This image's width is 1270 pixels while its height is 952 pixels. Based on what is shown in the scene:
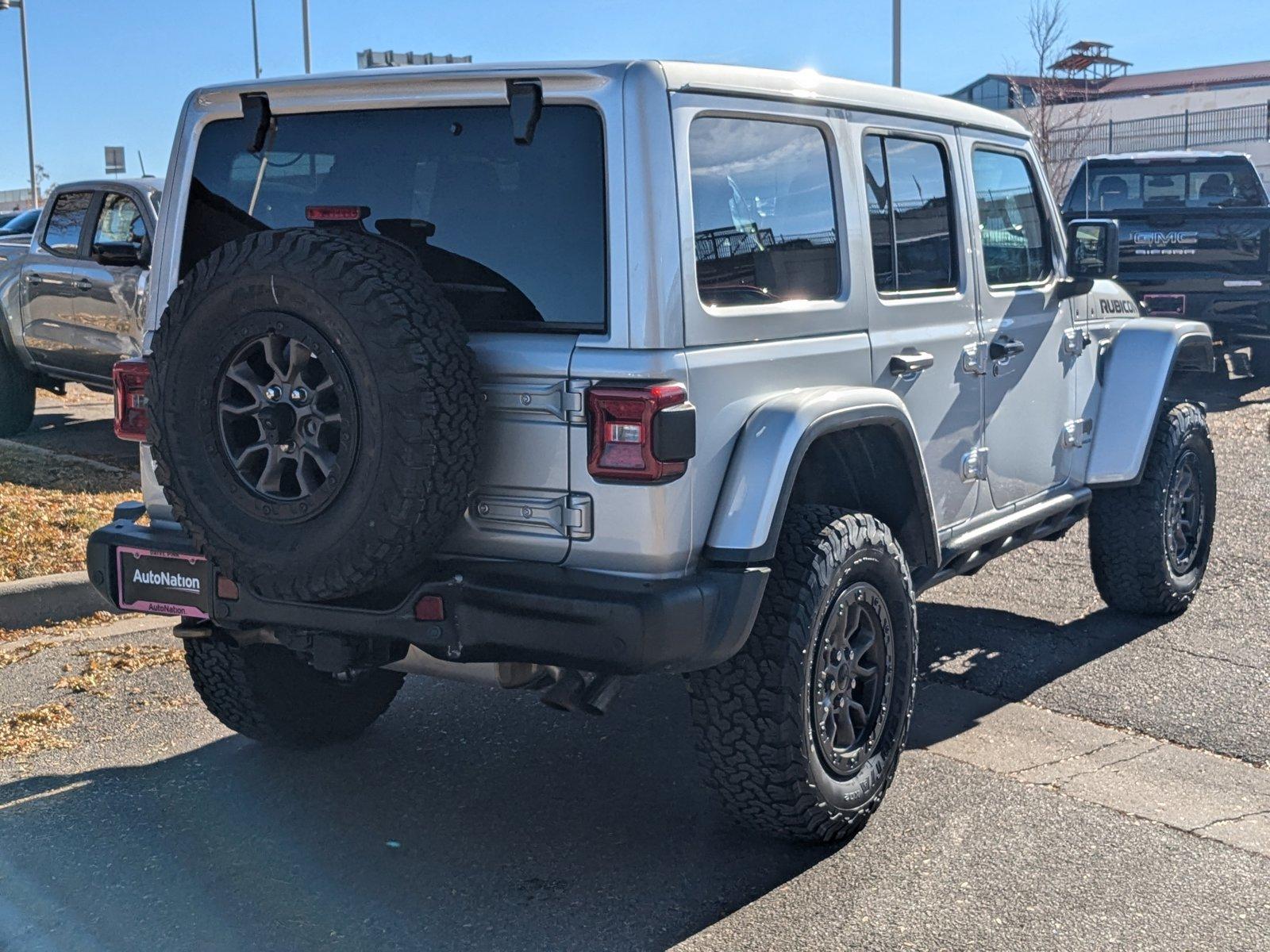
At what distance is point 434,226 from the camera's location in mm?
3742

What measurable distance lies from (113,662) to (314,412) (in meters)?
2.67

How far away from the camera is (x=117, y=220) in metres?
9.77

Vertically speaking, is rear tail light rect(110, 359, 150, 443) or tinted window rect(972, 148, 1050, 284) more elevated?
tinted window rect(972, 148, 1050, 284)

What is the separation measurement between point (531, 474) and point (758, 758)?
3.06 feet

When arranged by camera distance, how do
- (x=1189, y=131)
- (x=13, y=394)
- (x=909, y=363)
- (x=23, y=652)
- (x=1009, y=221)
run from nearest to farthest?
1. (x=909, y=363)
2. (x=1009, y=221)
3. (x=23, y=652)
4. (x=13, y=394)
5. (x=1189, y=131)

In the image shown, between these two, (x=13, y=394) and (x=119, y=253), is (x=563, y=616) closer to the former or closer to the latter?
(x=119, y=253)

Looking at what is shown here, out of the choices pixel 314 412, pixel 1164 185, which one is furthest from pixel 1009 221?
pixel 1164 185

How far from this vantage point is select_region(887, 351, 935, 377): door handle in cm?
434

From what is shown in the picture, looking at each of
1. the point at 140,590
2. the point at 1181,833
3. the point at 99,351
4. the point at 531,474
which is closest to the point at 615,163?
the point at 531,474

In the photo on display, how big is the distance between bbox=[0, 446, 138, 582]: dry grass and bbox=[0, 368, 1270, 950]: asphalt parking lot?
3.15ft

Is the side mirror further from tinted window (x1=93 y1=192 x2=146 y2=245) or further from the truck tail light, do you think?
tinted window (x1=93 y1=192 x2=146 y2=245)

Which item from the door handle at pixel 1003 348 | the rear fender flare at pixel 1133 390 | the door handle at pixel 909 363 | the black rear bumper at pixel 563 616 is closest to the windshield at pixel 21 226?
the rear fender flare at pixel 1133 390

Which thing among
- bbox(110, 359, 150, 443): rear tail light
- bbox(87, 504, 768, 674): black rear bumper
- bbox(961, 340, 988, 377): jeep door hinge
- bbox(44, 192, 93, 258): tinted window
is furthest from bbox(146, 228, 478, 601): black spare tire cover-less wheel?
bbox(44, 192, 93, 258): tinted window

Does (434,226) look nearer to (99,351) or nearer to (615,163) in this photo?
(615,163)
